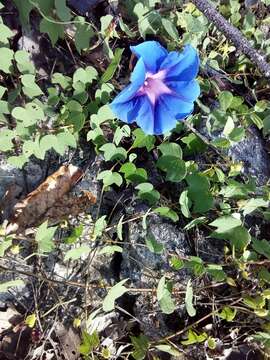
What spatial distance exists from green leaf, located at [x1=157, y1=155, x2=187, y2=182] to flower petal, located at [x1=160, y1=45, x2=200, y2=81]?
0.88ft

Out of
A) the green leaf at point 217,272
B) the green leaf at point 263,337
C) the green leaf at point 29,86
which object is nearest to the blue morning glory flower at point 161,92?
the green leaf at point 29,86

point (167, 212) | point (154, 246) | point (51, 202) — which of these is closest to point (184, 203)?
point (167, 212)

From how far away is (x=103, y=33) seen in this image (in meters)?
1.78

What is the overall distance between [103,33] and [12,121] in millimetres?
437

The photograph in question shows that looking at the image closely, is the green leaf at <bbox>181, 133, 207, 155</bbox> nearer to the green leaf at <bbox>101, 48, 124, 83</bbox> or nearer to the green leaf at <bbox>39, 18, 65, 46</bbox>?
the green leaf at <bbox>101, 48, 124, 83</bbox>

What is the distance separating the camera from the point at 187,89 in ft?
5.53

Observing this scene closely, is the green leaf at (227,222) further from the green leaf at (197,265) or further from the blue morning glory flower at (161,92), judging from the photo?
the blue morning glory flower at (161,92)

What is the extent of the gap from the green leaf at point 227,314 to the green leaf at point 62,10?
1.07 metres

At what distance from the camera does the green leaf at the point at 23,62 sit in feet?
5.67

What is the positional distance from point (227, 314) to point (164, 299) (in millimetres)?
226

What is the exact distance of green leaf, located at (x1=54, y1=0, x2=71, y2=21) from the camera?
5.37ft

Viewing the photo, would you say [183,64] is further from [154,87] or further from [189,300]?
[189,300]

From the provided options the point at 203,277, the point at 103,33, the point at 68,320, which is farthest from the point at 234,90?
the point at 68,320

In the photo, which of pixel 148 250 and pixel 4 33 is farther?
pixel 148 250
